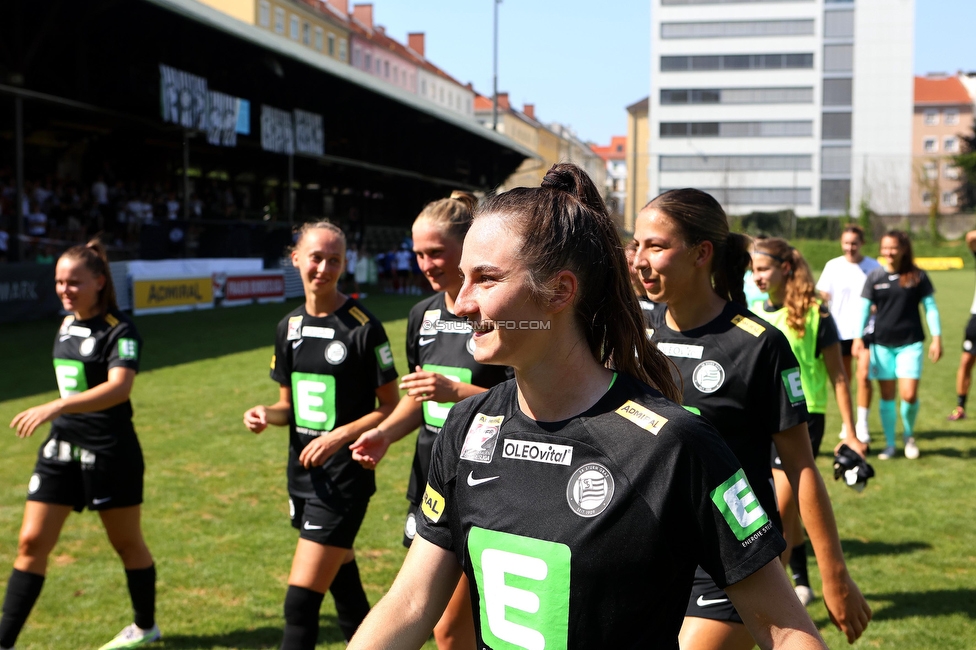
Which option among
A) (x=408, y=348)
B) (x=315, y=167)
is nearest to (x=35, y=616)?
(x=408, y=348)

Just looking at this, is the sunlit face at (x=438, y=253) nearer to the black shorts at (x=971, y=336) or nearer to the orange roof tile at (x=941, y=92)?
the black shorts at (x=971, y=336)

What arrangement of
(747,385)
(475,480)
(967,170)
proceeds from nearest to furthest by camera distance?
1. (475,480)
2. (747,385)
3. (967,170)

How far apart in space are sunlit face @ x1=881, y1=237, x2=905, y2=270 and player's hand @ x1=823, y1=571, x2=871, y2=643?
7409 millimetres

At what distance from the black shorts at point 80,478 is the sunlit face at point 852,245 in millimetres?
7532

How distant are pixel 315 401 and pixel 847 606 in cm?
281

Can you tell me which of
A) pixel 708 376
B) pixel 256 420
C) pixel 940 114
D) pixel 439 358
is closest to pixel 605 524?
pixel 708 376

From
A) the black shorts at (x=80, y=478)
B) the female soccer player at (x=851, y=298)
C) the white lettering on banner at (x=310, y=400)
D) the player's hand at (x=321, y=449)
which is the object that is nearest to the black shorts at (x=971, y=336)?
the female soccer player at (x=851, y=298)

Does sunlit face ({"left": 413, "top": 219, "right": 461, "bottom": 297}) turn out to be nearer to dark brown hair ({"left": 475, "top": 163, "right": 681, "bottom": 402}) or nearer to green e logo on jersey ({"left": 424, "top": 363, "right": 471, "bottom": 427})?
green e logo on jersey ({"left": 424, "top": 363, "right": 471, "bottom": 427})

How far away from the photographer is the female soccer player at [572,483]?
1.83m

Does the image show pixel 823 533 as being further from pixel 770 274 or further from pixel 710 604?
pixel 770 274

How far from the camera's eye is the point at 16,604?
15.3ft

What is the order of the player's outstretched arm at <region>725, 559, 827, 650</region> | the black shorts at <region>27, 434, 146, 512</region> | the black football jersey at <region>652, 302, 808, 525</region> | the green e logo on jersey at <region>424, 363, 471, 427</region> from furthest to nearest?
the black shorts at <region>27, 434, 146, 512</region>
the green e logo on jersey at <region>424, 363, 471, 427</region>
the black football jersey at <region>652, 302, 808, 525</region>
the player's outstretched arm at <region>725, 559, 827, 650</region>

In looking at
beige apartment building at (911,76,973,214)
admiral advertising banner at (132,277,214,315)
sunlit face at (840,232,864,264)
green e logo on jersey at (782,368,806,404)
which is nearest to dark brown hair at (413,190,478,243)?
green e logo on jersey at (782,368,806,404)

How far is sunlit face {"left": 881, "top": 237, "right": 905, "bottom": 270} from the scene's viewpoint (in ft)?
30.6
